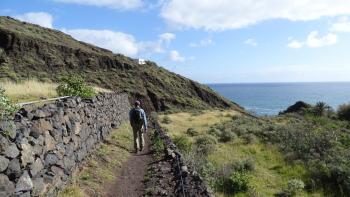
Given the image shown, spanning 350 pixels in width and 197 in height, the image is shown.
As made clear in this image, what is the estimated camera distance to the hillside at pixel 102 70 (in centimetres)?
5834

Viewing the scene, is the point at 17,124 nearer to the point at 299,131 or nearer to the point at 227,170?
the point at 227,170

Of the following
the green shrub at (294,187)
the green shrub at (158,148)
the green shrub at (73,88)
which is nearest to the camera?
the green shrub at (294,187)

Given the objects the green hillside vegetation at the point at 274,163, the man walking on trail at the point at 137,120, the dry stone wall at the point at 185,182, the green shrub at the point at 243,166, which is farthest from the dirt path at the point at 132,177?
the green shrub at the point at 243,166

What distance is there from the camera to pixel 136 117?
18.0 m

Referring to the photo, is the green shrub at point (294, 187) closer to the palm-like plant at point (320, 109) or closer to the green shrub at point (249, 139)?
the green shrub at point (249, 139)

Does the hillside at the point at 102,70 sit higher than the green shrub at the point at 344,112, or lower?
higher

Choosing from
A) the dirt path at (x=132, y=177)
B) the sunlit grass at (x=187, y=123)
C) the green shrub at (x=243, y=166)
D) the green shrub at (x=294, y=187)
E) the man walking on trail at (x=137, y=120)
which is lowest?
the sunlit grass at (x=187, y=123)

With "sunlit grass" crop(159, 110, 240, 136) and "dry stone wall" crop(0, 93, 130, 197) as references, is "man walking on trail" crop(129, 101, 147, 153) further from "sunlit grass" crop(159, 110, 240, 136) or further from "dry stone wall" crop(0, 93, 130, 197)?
"sunlit grass" crop(159, 110, 240, 136)

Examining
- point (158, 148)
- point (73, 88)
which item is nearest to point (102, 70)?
point (73, 88)

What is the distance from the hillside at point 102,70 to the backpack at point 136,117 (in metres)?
36.8

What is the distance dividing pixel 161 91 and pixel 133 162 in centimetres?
4772

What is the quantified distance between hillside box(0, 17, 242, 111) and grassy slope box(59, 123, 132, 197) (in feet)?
122

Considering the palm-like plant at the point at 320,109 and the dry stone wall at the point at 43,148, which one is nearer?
the dry stone wall at the point at 43,148

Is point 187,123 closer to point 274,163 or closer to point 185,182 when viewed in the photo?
point 274,163
